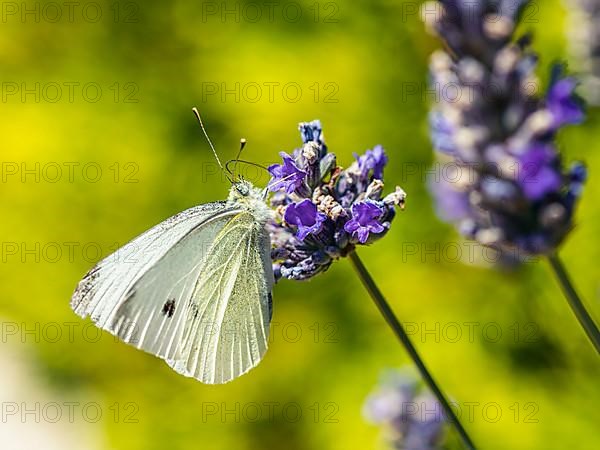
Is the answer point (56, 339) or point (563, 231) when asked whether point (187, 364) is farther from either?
point (56, 339)

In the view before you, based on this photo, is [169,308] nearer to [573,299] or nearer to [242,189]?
[242,189]

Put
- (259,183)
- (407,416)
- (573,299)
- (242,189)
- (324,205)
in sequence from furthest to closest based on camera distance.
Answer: (259,183), (407,416), (242,189), (324,205), (573,299)

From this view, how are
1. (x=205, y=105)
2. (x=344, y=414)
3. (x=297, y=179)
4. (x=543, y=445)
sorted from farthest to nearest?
(x=205, y=105), (x=344, y=414), (x=543, y=445), (x=297, y=179)

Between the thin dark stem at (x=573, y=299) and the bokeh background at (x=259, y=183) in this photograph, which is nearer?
the thin dark stem at (x=573, y=299)

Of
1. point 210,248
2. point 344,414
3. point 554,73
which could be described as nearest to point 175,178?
point 344,414

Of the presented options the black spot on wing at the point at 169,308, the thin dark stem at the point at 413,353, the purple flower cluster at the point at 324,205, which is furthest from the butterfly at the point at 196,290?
the thin dark stem at the point at 413,353

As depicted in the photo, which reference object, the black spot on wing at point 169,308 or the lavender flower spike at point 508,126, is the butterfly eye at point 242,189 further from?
the lavender flower spike at point 508,126

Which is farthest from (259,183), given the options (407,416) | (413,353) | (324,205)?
(413,353)
